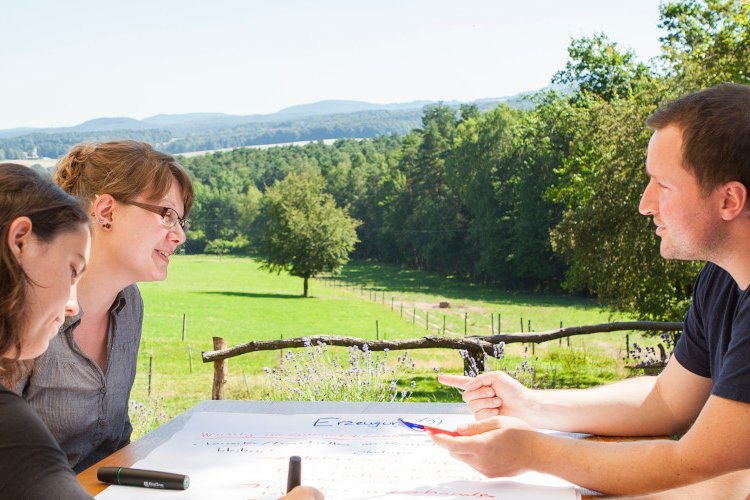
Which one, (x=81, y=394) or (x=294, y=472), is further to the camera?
(x=81, y=394)

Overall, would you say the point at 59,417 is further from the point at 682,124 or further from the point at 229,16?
the point at 229,16

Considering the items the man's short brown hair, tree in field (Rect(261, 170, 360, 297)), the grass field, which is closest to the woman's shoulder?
the man's short brown hair

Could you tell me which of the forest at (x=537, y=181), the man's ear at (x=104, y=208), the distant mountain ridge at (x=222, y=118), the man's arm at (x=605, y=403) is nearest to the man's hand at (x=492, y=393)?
the man's arm at (x=605, y=403)

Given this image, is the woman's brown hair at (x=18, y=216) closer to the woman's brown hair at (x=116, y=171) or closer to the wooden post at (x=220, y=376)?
the woman's brown hair at (x=116, y=171)

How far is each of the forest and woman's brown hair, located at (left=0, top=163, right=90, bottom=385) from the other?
7.88 m

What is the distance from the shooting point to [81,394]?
5.48 ft

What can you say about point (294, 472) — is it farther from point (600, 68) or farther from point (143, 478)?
point (600, 68)

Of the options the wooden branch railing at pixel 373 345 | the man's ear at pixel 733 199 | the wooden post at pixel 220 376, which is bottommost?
the wooden post at pixel 220 376

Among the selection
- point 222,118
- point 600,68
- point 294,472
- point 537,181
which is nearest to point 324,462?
point 294,472

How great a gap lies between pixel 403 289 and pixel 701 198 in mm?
37971

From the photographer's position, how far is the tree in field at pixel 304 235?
132ft

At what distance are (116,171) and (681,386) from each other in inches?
52.1

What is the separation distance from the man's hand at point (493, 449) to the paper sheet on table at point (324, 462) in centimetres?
2

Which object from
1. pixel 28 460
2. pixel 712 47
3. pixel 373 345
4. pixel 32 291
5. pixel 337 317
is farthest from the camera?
pixel 337 317
